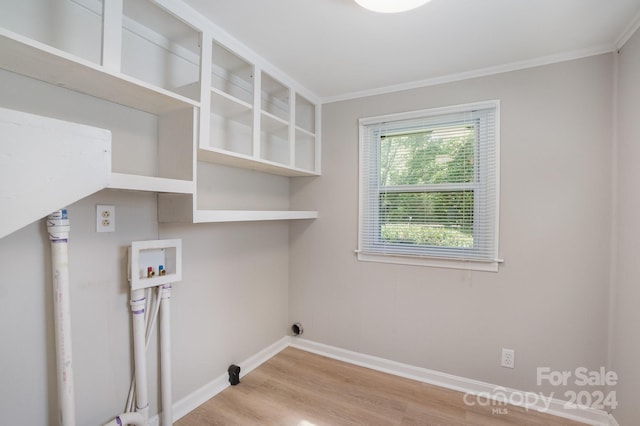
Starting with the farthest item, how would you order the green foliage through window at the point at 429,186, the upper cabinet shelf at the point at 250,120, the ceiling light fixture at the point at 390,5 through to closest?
the green foliage through window at the point at 429,186
the upper cabinet shelf at the point at 250,120
the ceiling light fixture at the point at 390,5

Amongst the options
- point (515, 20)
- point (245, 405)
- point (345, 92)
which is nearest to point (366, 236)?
point (345, 92)

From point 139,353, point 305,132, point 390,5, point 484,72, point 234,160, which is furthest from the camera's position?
point 305,132

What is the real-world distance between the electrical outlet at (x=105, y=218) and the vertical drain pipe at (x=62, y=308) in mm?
193

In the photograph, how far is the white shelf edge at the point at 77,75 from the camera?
0.97m

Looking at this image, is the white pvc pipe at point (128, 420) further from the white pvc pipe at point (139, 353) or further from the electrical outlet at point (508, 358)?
the electrical outlet at point (508, 358)

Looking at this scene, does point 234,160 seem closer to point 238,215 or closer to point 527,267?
point 238,215

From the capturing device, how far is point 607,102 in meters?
1.80

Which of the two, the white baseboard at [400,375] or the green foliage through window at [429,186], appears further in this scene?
the green foliage through window at [429,186]

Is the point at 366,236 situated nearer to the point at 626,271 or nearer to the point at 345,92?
the point at 345,92

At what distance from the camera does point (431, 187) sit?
227cm

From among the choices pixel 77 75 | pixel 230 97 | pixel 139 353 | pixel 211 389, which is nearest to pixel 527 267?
pixel 230 97

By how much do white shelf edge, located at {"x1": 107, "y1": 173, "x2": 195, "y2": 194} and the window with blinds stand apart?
1497 mm

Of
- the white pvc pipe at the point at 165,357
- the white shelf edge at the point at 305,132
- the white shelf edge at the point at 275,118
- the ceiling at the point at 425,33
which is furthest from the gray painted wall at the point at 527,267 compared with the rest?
the white pvc pipe at the point at 165,357

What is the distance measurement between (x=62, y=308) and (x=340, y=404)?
5.55 feet
